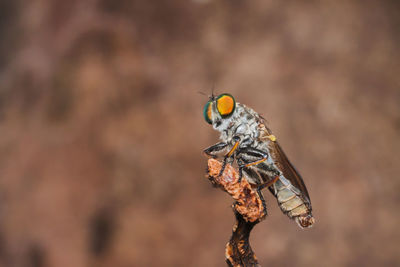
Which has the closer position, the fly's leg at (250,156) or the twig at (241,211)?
the twig at (241,211)

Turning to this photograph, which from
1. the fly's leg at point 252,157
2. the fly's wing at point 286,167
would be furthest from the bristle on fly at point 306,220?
the fly's leg at point 252,157

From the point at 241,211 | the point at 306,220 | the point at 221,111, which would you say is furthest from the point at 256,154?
the point at 241,211

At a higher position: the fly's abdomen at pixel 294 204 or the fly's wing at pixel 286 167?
the fly's wing at pixel 286 167

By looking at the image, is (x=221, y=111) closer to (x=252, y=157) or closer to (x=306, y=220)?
(x=252, y=157)

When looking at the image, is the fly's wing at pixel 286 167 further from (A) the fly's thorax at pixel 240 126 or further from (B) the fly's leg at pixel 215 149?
(B) the fly's leg at pixel 215 149

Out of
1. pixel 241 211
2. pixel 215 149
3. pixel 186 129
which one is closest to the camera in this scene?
pixel 241 211

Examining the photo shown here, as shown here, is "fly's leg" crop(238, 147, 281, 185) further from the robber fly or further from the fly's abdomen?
the fly's abdomen

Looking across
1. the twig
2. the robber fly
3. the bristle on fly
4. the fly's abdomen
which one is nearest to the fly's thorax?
the robber fly

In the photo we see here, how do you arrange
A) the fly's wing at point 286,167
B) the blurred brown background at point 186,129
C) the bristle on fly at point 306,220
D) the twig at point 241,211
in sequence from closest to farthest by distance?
the twig at point 241,211 → the bristle on fly at point 306,220 → the fly's wing at point 286,167 → the blurred brown background at point 186,129
